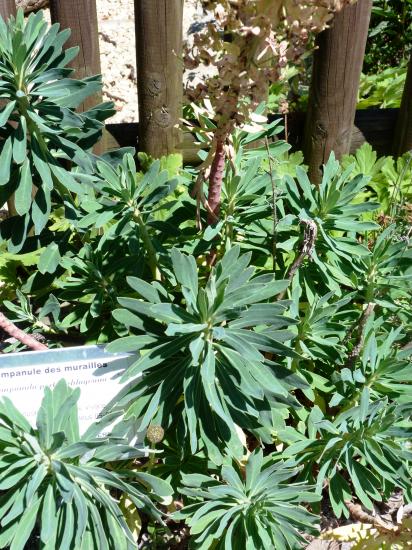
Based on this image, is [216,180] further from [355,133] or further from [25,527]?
[355,133]

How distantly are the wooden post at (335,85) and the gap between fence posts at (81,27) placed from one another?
866 mm

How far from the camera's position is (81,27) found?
238cm

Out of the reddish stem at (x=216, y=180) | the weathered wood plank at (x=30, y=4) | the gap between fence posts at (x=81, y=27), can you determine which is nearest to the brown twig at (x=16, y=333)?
the reddish stem at (x=216, y=180)

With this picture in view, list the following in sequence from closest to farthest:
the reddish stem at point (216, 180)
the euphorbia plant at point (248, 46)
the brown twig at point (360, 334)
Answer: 1. the euphorbia plant at point (248, 46)
2. the reddish stem at point (216, 180)
3. the brown twig at point (360, 334)

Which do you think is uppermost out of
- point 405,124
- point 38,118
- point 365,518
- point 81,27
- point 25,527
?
point 81,27

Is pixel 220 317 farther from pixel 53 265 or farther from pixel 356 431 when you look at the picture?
pixel 53 265

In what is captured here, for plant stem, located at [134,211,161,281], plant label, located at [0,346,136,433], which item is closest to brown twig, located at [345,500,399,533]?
plant label, located at [0,346,136,433]

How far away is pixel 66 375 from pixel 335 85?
1.58 m

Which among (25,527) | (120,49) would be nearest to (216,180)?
(25,527)

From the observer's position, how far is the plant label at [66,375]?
5.44ft

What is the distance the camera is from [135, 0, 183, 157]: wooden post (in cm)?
236

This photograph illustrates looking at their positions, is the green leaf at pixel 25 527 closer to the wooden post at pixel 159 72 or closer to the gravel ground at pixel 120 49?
the wooden post at pixel 159 72

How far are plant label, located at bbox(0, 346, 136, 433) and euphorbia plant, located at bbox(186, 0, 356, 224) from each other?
2.08 feet

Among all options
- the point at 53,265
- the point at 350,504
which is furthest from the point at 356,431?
the point at 53,265
